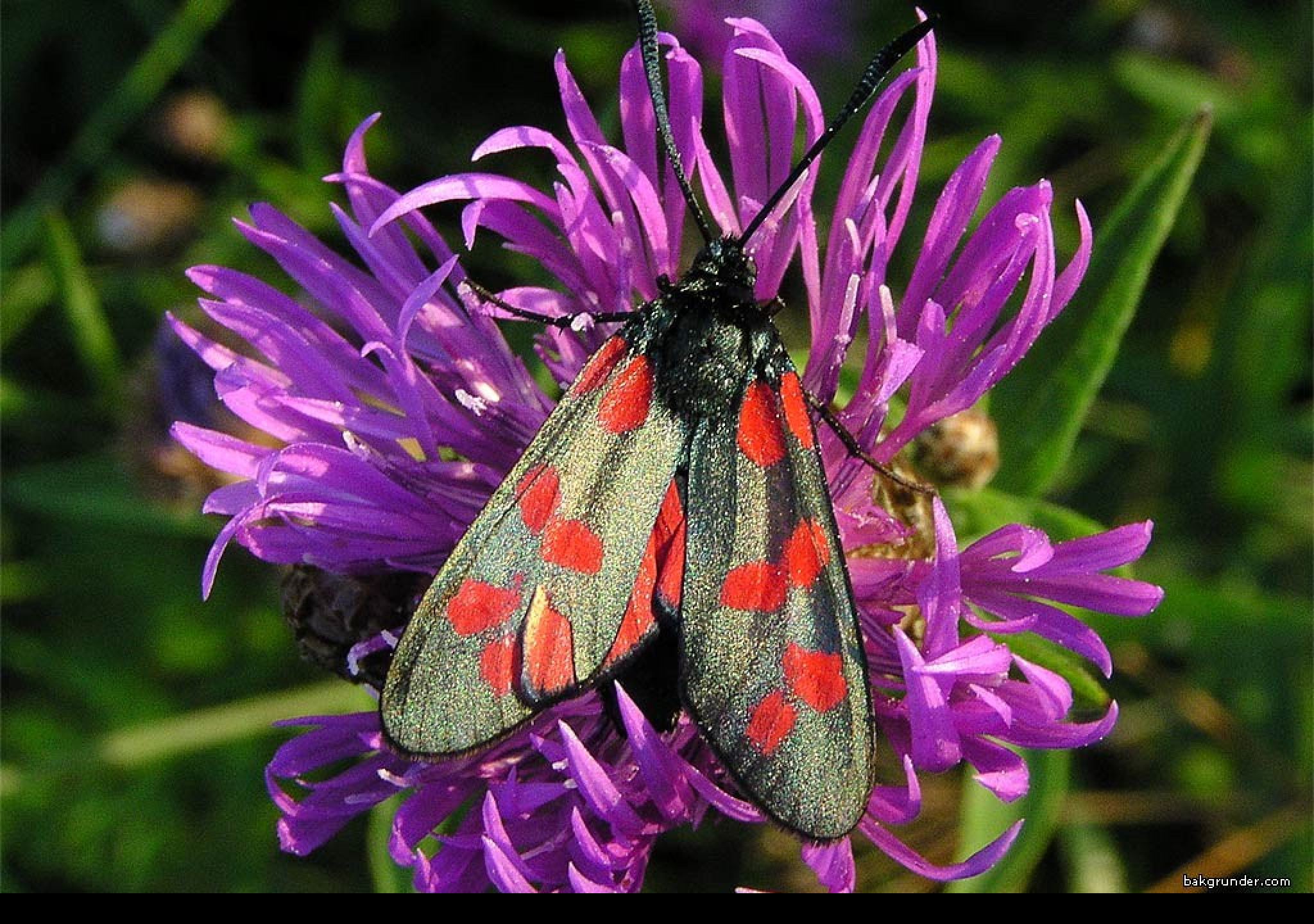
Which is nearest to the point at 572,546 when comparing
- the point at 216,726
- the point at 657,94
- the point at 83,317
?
the point at 657,94

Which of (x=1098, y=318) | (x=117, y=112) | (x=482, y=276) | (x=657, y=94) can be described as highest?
(x=657, y=94)

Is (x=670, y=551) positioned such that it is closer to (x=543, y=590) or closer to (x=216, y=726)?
(x=543, y=590)

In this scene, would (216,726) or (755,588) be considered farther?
(216,726)

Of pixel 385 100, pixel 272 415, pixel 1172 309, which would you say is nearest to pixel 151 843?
pixel 272 415

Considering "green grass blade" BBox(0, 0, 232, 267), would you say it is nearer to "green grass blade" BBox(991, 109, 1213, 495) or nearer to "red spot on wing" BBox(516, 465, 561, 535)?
"red spot on wing" BBox(516, 465, 561, 535)

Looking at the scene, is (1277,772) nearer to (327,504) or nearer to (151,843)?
(327,504)

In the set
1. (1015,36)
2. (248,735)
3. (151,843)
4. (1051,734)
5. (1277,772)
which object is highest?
(1015,36)

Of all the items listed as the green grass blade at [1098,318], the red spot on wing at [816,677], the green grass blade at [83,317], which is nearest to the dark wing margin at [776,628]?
the red spot on wing at [816,677]
